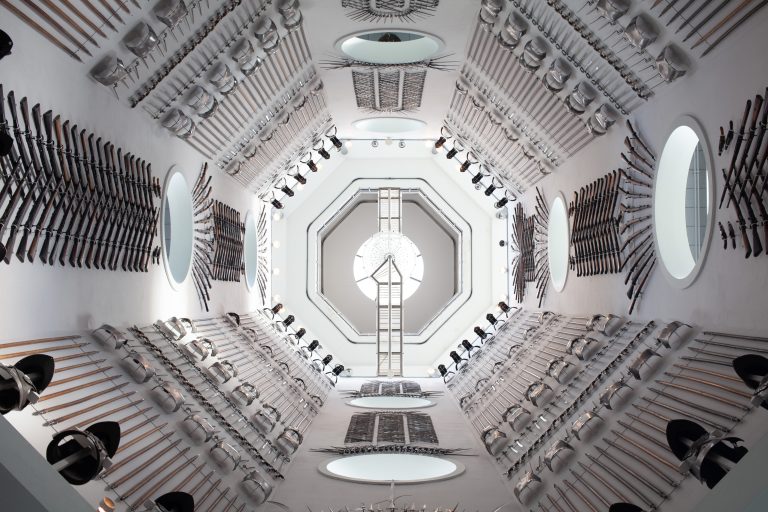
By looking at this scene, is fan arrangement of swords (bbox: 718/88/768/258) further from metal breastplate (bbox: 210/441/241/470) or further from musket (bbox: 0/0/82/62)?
musket (bbox: 0/0/82/62)

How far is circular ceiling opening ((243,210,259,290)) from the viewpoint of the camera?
1232cm

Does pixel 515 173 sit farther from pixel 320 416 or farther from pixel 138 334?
pixel 138 334

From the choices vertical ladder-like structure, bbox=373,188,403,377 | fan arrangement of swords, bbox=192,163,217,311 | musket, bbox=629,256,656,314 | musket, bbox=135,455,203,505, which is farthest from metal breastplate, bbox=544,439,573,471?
vertical ladder-like structure, bbox=373,188,403,377

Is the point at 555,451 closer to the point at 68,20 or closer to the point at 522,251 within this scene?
the point at 68,20

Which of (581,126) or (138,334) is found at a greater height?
(581,126)

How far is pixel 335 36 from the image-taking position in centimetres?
829

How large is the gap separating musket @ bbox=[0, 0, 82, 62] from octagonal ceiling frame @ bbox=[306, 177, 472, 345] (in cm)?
1030

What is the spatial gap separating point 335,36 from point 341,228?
34.5ft

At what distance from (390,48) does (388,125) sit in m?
3.68

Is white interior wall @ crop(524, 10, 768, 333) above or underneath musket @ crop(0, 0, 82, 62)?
underneath

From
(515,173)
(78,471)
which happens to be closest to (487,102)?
(515,173)

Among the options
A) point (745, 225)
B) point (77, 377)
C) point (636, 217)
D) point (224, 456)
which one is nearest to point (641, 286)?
point (636, 217)

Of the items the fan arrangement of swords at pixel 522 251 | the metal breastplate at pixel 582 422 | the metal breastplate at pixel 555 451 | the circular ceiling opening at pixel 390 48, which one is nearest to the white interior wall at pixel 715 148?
the metal breastplate at pixel 582 422

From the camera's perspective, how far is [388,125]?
12.7 m
